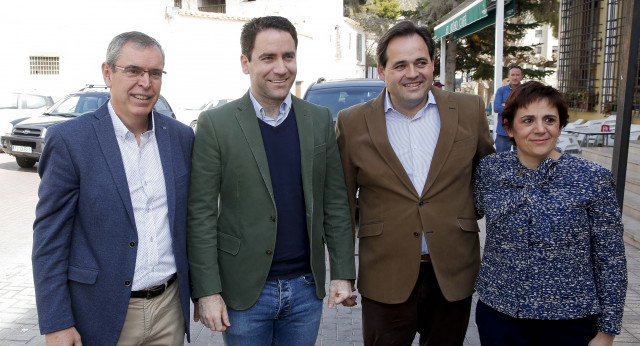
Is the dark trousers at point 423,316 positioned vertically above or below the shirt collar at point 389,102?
below

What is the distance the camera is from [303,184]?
2.50 meters

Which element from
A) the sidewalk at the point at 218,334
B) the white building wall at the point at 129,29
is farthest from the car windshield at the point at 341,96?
the white building wall at the point at 129,29

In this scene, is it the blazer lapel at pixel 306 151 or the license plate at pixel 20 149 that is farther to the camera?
the license plate at pixel 20 149

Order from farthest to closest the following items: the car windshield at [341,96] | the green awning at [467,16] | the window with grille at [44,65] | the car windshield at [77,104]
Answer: the window with grille at [44,65] < the car windshield at [77,104] < the green awning at [467,16] < the car windshield at [341,96]

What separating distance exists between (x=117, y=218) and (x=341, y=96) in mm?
6326

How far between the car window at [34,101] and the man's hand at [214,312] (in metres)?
16.2

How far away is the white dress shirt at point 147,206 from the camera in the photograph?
2.31 m

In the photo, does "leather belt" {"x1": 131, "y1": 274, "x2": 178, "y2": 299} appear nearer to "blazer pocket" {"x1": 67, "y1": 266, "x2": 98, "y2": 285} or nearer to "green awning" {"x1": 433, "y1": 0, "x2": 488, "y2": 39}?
"blazer pocket" {"x1": 67, "y1": 266, "x2": 98, "y2": 285}

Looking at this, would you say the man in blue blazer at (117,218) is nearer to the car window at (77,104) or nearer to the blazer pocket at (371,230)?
the blazer pocket at (371,230)

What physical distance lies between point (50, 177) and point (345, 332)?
9.38 ft

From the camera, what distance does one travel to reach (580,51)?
14.9 m

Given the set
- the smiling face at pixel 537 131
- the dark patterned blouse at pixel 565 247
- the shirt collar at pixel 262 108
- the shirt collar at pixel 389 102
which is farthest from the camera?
the shirt collar at pixel 389 102

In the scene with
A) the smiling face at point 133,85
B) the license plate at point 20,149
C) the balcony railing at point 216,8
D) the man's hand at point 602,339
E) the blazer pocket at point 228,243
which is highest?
the balcony railing at point 216,8

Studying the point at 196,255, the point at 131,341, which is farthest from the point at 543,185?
the point at 131,341
